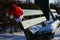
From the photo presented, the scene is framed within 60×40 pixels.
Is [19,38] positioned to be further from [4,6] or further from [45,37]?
[45,37]

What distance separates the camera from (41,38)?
4617 mm

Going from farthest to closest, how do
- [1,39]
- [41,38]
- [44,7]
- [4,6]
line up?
[44,7] → [4,6] → [1,39] → [41,38]

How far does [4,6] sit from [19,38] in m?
1.53

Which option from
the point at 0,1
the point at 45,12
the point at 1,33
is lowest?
the point at 1,33

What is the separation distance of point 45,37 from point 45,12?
11.6 feet

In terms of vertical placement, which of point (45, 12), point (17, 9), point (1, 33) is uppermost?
point (17, 9)

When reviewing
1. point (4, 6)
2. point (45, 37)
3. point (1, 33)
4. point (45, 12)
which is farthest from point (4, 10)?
point (45, 37)

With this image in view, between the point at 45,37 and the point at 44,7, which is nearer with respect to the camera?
the point at 45,37

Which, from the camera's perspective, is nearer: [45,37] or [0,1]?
[45,37]

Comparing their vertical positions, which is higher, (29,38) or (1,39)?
(29,38)

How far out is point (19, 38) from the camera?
6.87 meters

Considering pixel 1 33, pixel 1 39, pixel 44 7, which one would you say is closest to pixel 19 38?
pixel 1 39

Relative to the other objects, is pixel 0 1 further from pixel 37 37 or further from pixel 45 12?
pixel 37 37

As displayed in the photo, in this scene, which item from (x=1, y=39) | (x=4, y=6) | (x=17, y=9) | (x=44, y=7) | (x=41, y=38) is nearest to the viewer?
(x=17, y=9)
